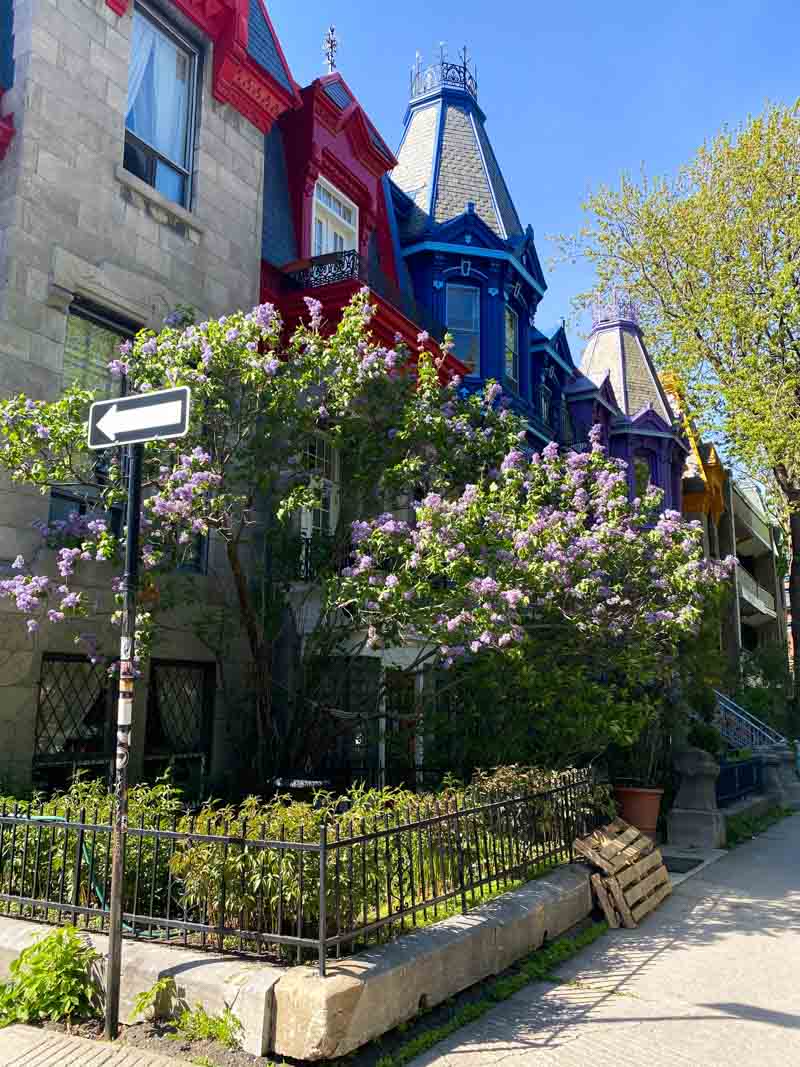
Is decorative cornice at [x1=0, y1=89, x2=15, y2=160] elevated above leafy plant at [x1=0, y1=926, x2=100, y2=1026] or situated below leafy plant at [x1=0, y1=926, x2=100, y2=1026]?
above

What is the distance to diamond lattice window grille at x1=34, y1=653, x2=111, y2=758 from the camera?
9.32 meters

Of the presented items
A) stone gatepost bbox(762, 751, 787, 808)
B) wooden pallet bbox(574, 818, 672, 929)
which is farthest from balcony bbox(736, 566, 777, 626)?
wooden pallet bbox(574, 818, 672, 929)

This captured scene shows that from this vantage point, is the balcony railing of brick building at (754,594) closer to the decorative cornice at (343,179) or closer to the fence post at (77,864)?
the decorative cornice at (343,179)

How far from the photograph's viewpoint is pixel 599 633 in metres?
10.8

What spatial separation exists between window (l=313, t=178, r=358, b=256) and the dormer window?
5.40 metres

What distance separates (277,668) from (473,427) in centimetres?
400

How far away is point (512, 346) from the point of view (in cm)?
2098

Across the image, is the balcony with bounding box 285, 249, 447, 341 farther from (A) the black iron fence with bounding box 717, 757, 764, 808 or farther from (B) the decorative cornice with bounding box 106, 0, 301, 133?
(A) the black iron fence with bounding box 717, 757, 764, 808

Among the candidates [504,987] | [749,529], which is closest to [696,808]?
[504,987]

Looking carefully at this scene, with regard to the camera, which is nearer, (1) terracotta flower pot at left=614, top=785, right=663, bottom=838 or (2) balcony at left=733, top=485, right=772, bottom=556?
(1) terracotta flower pot at left=614, top=785, right=663, bottom=838

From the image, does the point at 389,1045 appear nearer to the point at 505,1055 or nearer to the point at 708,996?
the point at 505,1055

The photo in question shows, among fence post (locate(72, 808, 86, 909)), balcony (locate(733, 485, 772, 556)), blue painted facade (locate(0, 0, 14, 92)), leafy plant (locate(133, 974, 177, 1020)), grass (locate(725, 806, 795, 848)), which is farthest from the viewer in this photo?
balcony (locate(733, 485, 772, 556))

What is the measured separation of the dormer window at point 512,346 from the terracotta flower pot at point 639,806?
400 inches

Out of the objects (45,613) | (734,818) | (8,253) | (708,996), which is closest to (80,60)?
(8,253)
